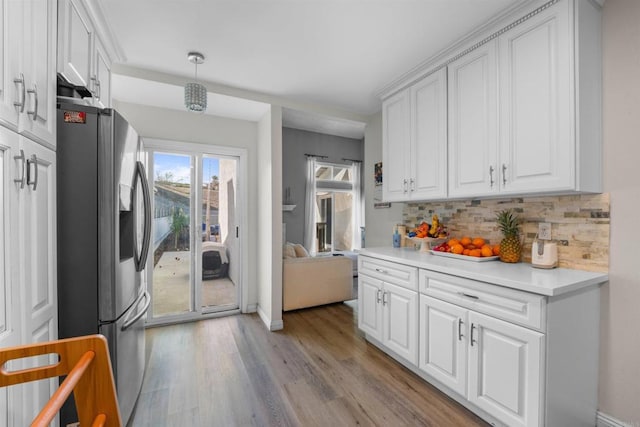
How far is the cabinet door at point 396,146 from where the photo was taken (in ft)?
8.98

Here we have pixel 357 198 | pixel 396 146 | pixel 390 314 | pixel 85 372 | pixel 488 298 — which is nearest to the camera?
pixel 85 372

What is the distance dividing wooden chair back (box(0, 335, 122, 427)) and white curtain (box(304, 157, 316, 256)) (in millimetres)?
4745

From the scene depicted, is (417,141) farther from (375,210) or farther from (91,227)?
(91,227)

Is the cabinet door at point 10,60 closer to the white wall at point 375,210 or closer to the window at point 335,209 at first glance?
the white wall at point 375,210

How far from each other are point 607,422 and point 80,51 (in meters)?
3.86

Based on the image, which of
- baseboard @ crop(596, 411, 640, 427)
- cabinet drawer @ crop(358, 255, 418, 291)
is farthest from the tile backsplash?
baseboard @ crop(596, 411, 640, 427)

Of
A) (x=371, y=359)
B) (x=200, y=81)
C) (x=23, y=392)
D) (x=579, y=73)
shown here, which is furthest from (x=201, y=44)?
(x=371, y=359)

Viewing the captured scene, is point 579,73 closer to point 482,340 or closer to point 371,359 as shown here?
point 482,340

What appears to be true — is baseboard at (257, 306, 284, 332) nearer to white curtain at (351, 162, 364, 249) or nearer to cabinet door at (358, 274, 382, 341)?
cabinet door at (358, 274, 382, 341)

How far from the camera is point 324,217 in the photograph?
6.04 metres

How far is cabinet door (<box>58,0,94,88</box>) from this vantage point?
1473 mm

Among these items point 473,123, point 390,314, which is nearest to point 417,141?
point 473,123

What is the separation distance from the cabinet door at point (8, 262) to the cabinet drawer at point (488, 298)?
7.18 feet

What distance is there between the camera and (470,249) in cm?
234
